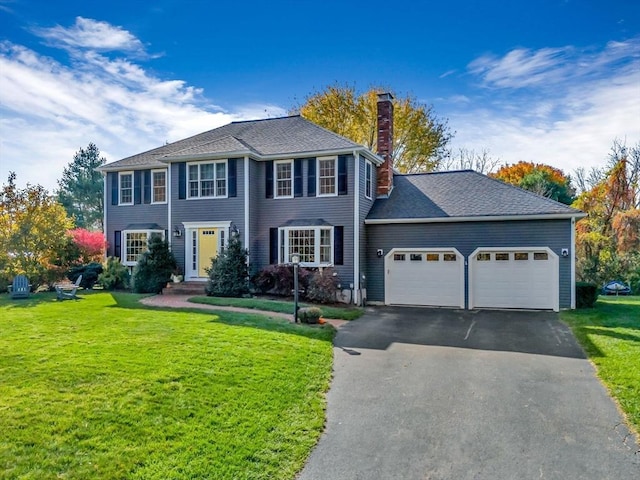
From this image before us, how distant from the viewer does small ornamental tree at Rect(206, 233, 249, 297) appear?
16641mm

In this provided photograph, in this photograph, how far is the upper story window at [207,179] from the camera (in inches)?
717

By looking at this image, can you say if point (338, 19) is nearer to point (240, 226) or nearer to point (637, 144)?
point (240, 226)

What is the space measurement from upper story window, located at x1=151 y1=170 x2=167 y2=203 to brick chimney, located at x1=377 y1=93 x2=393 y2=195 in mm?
9142

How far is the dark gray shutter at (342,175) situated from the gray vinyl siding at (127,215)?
7709mm

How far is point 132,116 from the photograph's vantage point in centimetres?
1578

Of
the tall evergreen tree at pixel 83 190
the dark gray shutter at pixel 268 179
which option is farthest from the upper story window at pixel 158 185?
the tall evergreen tree at pixel 83 190

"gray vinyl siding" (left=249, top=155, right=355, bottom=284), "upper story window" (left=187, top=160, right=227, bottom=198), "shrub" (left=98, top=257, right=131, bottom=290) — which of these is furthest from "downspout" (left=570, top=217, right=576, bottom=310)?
"shrub" (left=98, top=257, right=131, bottom=290)

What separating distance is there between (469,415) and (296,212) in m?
12.4

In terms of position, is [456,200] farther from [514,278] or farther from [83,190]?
[83,190]

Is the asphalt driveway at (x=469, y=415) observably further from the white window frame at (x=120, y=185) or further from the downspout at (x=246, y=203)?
the white window frame at (x=120, y=185)

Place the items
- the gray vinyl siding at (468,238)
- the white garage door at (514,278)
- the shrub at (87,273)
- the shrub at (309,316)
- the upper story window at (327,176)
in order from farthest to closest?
the shrub at (87,273) < the upper story window at (327,176) < the white garage door at (514,278) < the gray vinyl siding at (468,238) < the shrub at (309,316)

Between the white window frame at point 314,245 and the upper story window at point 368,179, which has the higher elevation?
the upper story window at point 368,179

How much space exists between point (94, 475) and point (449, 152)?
115 feet

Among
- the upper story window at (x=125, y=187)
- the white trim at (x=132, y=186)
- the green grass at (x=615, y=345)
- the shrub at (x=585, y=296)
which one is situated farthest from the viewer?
the upper story window at (x=125, y=187)
